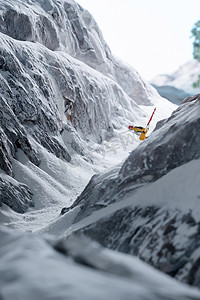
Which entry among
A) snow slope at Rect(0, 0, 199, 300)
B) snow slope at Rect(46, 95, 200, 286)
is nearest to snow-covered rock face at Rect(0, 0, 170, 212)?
snow slope at Rect(0, 0, 199, 300)

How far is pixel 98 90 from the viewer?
23750mm

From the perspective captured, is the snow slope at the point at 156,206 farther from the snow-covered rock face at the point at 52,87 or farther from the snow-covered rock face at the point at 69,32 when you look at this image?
the snow-covered rock face at the point at 69,32

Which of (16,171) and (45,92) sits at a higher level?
(45,92)

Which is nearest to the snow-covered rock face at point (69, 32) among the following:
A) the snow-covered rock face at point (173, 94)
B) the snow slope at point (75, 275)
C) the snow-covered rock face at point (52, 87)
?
the snow-covered rock face at point (52, 87)

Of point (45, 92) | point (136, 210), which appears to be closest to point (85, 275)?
point (136, 210)

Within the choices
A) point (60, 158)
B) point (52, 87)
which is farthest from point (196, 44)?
point (52, 87)

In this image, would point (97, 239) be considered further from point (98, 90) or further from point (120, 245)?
point (98, 90)

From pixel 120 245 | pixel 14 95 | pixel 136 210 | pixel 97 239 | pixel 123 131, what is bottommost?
pixel 123 131

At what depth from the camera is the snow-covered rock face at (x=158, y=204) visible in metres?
3.84

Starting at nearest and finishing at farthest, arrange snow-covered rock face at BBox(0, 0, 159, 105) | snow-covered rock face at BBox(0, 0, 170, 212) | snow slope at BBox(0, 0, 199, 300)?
snow slope at BBox(0, 0, 199, 300) → snow-covered rock face at BBox(0, 0, 170, 212) → snow-covered rock face at BBox(0, 0, 159, 105)

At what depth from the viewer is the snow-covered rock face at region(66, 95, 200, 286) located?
384 centimetres

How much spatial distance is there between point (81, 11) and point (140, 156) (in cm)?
3008

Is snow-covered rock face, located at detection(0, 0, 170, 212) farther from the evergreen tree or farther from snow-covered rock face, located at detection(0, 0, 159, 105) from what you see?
the evergreen tree

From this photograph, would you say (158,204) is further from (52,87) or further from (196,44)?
(52,87)
